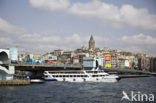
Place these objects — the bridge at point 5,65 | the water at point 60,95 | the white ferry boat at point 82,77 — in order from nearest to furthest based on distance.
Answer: the water at point 60,95 → the bridge at point 5,65 → the white ferry boat at point 82,77

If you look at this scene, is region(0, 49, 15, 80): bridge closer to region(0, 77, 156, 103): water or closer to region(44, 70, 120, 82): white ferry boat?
region(0, 77, 156, 103): water

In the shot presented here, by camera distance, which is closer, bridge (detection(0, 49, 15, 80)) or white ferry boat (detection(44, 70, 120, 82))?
bridge (detection(0, 49, 15, 80))

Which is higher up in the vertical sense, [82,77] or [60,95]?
[82,77]

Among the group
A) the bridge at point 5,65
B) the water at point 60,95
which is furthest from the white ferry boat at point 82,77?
the water at point 60,95

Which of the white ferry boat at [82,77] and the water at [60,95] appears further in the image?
the white ferry boat at [82,77]

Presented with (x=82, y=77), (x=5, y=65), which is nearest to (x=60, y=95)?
(x=5, y=65)

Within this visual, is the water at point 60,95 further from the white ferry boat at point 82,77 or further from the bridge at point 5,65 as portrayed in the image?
the white ferry boat at point 82,77

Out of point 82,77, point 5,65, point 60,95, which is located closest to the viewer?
point 60,95

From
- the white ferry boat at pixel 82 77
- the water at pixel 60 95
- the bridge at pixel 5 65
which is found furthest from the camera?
the white ferry boat at pixel 82 77

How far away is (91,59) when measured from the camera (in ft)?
481

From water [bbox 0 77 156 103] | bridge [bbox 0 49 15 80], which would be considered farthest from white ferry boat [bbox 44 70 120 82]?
water [bbox 0 77 156 103]

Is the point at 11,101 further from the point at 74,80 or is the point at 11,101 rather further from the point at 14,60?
the point at 74,80

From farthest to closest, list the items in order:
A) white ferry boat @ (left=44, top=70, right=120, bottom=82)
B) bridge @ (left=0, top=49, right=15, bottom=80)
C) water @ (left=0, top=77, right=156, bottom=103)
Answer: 1. white ferry boat @ (left=44, top=70, right=120, bottom=82)
2. bridge @ (left=0, top=49, right=15, bottom=80)
3. water @ (left=0, top=77, right=156, bottom=103)

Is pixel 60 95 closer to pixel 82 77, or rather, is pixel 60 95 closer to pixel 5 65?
pixel 5 65
